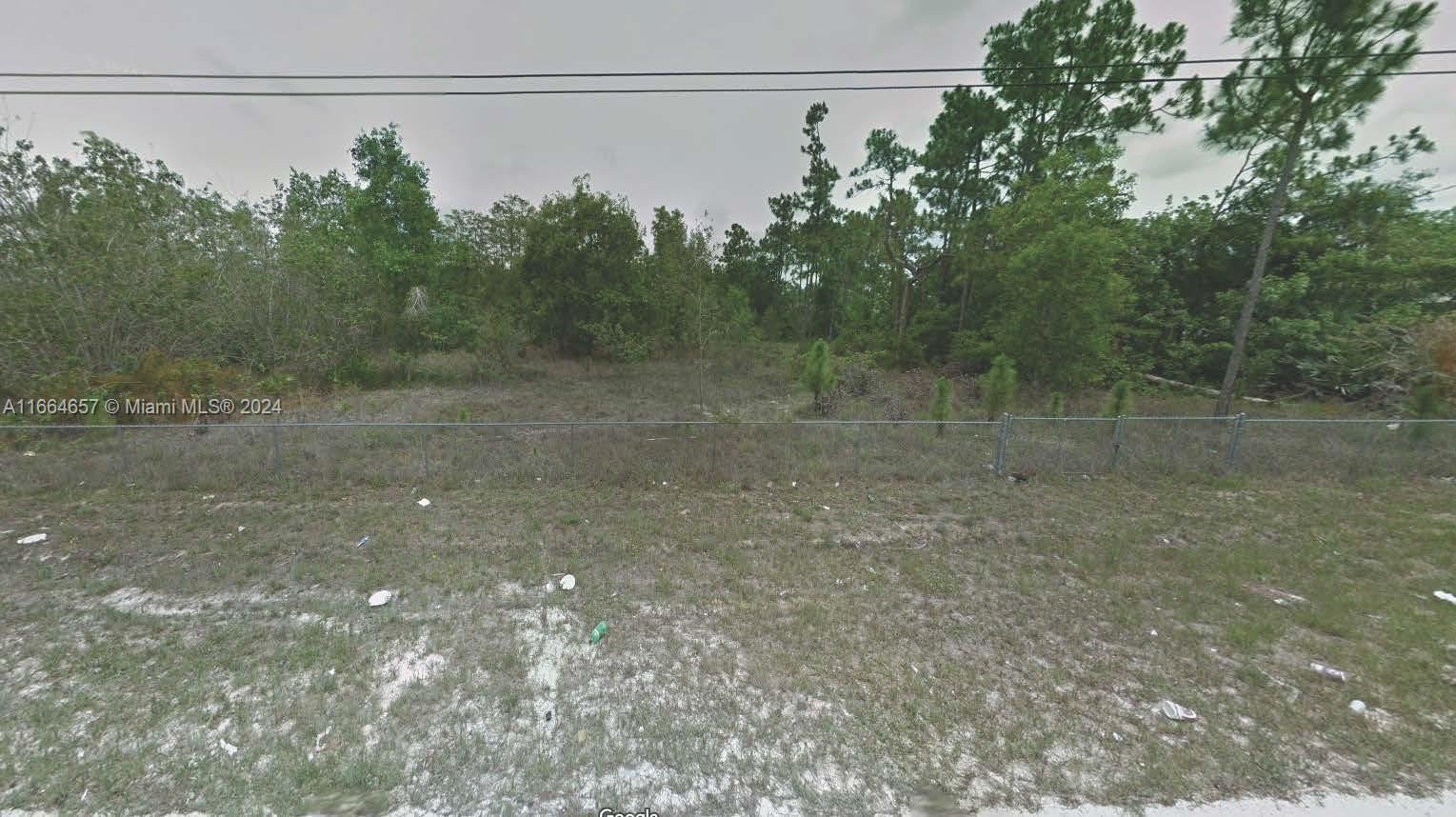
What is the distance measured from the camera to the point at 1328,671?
2.98m

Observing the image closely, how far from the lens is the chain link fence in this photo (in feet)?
20.9

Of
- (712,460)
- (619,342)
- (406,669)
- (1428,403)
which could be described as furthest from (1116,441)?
(619,342)

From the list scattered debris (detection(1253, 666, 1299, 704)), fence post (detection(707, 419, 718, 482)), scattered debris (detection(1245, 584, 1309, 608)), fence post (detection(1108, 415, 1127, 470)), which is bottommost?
scattered debris (detection(1253, 666, 1299, 704))

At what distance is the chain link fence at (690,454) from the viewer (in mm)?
6363

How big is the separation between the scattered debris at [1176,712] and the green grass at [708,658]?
0.07m

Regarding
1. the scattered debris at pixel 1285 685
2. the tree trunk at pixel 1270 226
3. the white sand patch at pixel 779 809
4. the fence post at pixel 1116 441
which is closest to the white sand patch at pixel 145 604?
the white sand patch at pixel 779 809

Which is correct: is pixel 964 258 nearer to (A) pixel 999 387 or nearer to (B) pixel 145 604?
(A) pixel 999 387

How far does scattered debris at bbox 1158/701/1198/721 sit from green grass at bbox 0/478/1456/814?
7 centimetres

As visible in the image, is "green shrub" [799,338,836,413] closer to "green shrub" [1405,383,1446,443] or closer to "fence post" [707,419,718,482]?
"fence post" [707,419,718,482]

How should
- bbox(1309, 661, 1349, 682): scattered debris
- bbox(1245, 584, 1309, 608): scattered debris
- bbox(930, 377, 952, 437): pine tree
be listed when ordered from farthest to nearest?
bbox(930, 377, 952, 437): pine tree
bbox(1245, 584, 1309, 608): scattered debris
bbox(1309, 661, 1349, 682): scattered debris

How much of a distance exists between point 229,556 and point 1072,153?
848 inches

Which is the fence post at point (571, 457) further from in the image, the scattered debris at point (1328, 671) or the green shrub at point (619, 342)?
the green shrub at point (619, 342)

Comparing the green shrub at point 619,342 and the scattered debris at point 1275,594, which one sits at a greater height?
the green shrub at point 619,342

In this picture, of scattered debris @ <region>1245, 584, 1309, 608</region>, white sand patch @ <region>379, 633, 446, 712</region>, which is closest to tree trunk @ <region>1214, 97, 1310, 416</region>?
scattered debris @ <region>1245, 584, 1309, 608</region>
